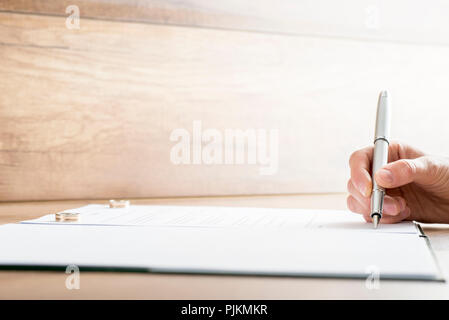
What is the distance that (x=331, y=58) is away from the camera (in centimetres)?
116

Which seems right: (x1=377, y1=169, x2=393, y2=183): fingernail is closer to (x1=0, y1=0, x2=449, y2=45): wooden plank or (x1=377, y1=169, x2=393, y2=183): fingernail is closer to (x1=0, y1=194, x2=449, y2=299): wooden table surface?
(x1=0, y1=194, x2=449, y2=299): wooden table surface

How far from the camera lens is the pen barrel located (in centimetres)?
61

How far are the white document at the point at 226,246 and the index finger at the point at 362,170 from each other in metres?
0.05

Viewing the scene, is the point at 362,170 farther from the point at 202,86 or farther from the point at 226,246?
the point at 202,86

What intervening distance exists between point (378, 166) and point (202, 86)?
0.53 m

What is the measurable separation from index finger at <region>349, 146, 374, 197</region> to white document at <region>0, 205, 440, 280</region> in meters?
0.05

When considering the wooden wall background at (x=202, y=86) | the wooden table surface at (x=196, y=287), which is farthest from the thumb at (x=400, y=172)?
the wooden wall background at (x=202, y=86)

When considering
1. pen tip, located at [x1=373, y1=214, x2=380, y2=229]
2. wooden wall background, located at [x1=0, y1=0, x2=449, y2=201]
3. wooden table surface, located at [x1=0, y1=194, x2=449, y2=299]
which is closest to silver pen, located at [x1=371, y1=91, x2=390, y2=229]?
pen tip, located at [x1=373, y1=214, x2=380, y2=229]

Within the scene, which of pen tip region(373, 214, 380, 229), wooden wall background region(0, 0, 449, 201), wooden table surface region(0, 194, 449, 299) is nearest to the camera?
wooden table surface region(0, 194, 449, 299)

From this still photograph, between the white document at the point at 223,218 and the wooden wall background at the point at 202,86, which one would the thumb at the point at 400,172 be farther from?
the wooden wall background at the point at 202,86

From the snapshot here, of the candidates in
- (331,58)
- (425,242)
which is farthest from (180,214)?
(331,58)

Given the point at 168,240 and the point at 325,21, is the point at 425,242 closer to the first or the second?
the point at 168,240

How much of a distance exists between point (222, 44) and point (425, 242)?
725mm

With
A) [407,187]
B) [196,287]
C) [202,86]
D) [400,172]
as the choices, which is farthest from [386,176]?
[202,86]
